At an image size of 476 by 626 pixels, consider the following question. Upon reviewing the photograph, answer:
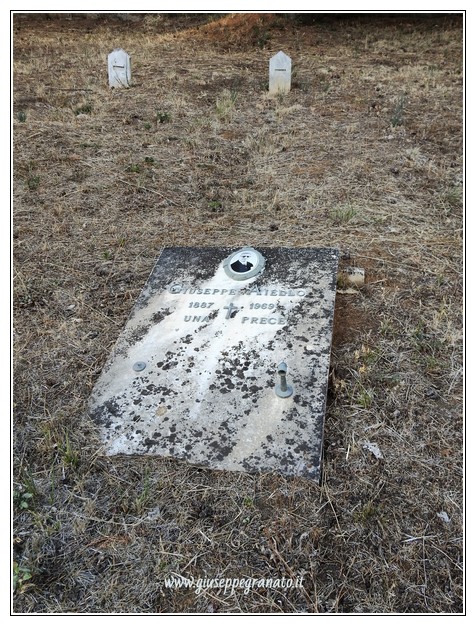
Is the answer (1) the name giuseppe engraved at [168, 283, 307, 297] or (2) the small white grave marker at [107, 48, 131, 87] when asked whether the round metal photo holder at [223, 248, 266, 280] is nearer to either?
(1) the name giuseppe engraved at [168, 283, 307, 297]

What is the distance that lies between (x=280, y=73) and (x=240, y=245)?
474cm

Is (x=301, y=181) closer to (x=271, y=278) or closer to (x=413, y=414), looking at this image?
(x=271, y=278)

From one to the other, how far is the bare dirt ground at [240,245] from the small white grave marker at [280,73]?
304 mm

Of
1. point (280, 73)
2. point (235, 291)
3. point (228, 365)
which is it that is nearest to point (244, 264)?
point (235, 291)

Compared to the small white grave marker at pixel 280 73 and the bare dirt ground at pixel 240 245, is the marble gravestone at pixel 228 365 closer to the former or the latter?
the bare dirt ground at pixel 240 245

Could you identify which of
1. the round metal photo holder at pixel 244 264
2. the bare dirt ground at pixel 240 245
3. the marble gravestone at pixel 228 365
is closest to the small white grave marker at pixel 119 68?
the bare dirt ground at pixel 240 245

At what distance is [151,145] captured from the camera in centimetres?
611

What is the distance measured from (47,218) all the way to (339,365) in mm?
3173

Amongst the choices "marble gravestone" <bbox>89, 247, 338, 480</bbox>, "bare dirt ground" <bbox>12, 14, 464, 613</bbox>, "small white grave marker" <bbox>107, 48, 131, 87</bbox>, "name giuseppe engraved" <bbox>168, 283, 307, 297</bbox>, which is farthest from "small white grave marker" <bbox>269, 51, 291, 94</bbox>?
"name giuseppe engraved" <bbox>168, 283, 307, 297</bbox>

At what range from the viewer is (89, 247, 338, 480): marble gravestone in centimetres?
243

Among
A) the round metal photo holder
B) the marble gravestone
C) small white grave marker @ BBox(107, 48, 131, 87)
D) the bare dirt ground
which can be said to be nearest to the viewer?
the bare dirt ground

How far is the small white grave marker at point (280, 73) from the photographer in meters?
7.70

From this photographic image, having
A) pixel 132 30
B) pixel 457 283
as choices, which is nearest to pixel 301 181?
pixel 457 283

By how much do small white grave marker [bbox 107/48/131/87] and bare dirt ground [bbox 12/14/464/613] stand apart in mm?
313
